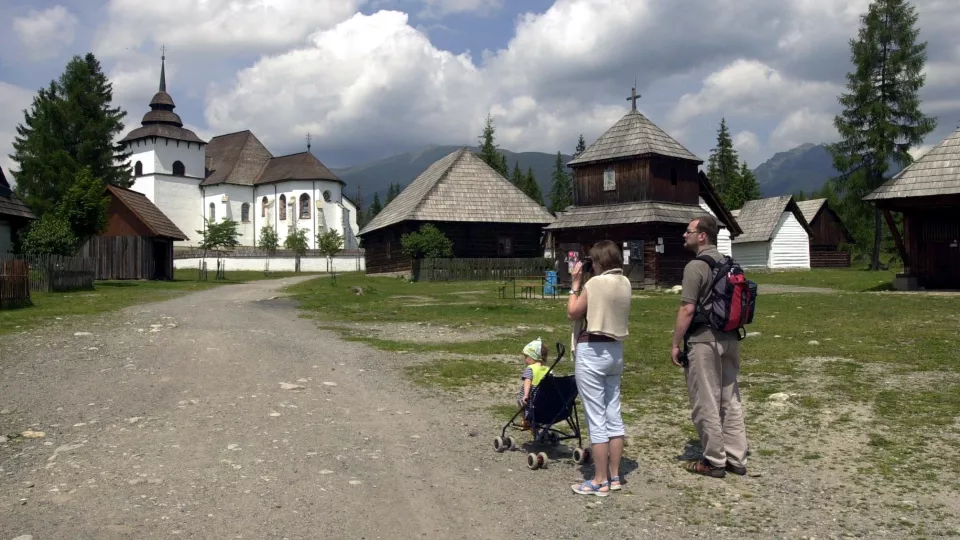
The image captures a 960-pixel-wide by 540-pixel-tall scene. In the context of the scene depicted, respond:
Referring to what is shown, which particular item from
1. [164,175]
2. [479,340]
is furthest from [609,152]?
[164,175]

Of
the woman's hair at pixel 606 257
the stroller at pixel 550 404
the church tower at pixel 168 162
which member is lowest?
the stroller at pixel 550 404

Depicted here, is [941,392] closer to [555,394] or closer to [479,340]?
[555,394]

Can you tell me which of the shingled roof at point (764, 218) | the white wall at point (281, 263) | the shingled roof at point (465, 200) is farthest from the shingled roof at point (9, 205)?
the shingled roof at point (764, 218)

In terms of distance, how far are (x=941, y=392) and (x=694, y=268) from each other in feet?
16.3

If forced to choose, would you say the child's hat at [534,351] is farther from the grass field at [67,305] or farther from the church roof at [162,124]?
the church roof at [162,124]

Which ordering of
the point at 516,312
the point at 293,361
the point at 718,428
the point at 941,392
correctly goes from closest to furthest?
the point at 718,428, the point at 941,392, the point at 293,361, the point at 516,312

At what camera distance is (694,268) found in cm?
562

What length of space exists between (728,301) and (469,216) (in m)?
38.7

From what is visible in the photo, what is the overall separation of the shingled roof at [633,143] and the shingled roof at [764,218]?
1749 centimetres

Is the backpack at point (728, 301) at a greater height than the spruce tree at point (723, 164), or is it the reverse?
the spruce tree at point (723, 164)

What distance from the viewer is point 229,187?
266ft

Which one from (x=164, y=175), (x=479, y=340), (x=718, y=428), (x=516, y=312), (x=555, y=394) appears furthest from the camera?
(x=164, y=175)

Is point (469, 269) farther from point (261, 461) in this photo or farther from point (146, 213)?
point (261, 461)

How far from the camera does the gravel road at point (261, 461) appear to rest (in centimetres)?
455
